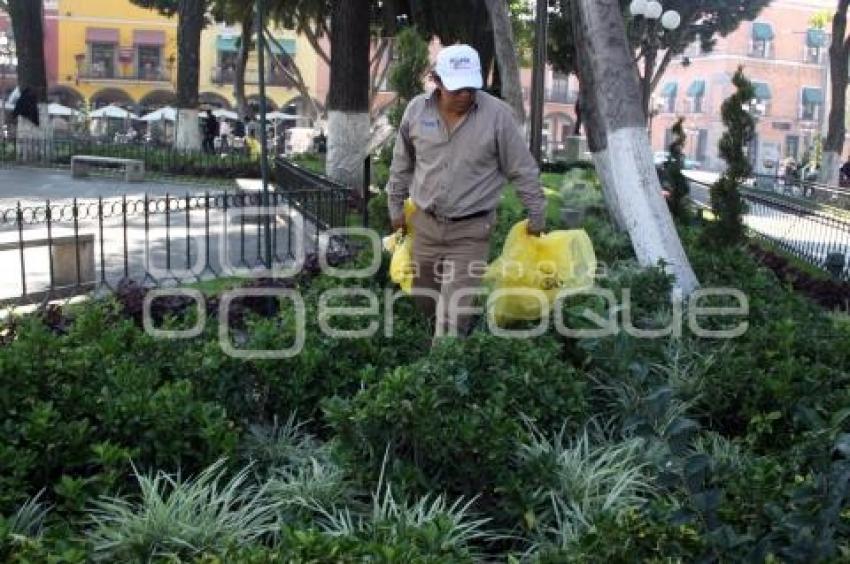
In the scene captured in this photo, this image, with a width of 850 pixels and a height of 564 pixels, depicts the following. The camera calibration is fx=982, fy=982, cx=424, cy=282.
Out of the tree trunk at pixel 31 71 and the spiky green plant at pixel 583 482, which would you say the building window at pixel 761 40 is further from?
the spiky green plant at pixel 583 482

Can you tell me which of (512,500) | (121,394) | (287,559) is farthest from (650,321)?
(287,559)

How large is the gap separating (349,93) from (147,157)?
881 cm

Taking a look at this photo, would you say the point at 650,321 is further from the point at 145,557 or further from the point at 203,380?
the point at 145,557

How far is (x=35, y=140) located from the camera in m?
22.5

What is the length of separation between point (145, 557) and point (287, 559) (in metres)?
0.61

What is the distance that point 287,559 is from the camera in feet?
8.36

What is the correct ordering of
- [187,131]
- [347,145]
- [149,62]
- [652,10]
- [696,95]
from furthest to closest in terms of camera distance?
[696,95], [149,62], [652,10], [187,131], [347,145]

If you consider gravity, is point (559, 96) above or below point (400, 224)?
above

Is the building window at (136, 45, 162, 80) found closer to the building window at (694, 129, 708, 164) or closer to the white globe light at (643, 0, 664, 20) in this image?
the building window at (694, 129, 708, 164)

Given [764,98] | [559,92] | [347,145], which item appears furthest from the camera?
[559,92]

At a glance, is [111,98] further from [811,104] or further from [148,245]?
[148,245]

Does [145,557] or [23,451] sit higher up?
[23,451]

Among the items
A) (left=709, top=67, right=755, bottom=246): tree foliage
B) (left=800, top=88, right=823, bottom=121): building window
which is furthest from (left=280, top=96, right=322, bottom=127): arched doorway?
(left=709, top=67, right=755, bottom=246): tree foliage

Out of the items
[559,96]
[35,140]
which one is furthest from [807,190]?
[559,96]
